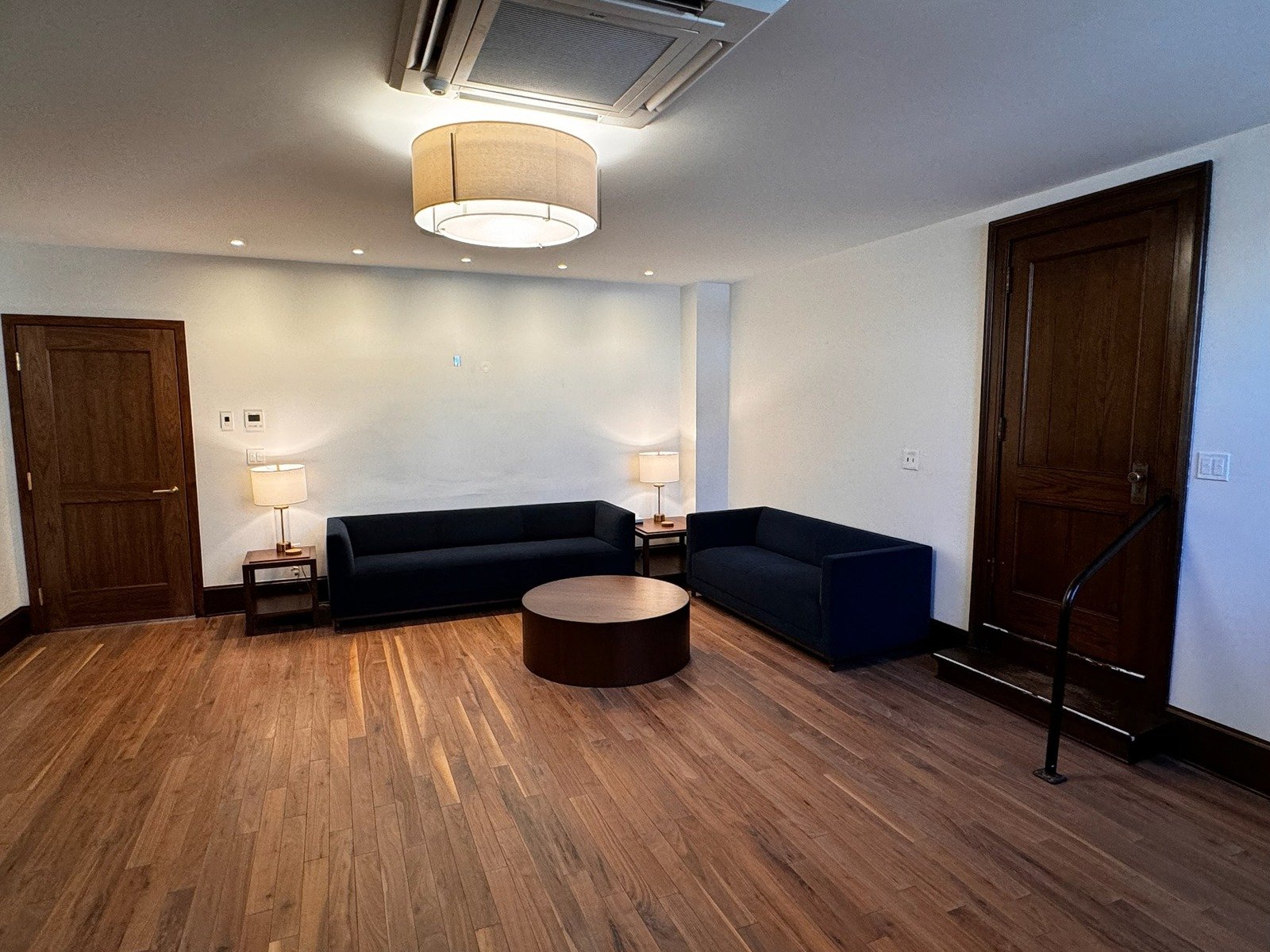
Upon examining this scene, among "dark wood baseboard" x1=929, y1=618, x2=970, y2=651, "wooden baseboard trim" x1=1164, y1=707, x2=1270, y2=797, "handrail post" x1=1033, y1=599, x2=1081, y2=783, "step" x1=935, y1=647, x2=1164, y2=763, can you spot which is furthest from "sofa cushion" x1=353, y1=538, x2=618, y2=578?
"wooden baseboard trim" x1=1164, y1=707, x2=1270, y2=797

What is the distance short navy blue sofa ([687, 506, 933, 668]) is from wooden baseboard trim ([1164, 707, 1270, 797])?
4.09ft

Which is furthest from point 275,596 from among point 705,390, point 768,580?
point 705,390

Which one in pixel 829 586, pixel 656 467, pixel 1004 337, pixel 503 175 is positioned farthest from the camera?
pixel 656 467

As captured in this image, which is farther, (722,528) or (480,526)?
(480,526)

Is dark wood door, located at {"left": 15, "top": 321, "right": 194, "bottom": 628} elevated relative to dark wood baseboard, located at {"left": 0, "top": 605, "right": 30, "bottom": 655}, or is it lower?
elevated

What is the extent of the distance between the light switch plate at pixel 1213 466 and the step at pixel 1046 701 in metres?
1.00

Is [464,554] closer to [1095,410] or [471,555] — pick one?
Result: [471,555]

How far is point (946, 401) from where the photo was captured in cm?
381

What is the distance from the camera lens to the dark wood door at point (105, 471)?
4250 mm

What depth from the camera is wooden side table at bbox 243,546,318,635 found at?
4277 mm

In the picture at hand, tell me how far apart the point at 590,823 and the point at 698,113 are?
8.01 ft

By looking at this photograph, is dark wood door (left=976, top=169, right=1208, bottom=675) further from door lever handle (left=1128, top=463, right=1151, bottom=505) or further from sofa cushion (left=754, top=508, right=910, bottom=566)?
sofa cushion (left=754, top=508, right=910, bottom=566)

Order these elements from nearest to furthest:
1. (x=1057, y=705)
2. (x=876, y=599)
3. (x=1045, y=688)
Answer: (x=1057, y=705), (x=1045, y=688), (x=876, y=599)

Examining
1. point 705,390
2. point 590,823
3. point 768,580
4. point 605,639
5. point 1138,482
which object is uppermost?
point 705,390
